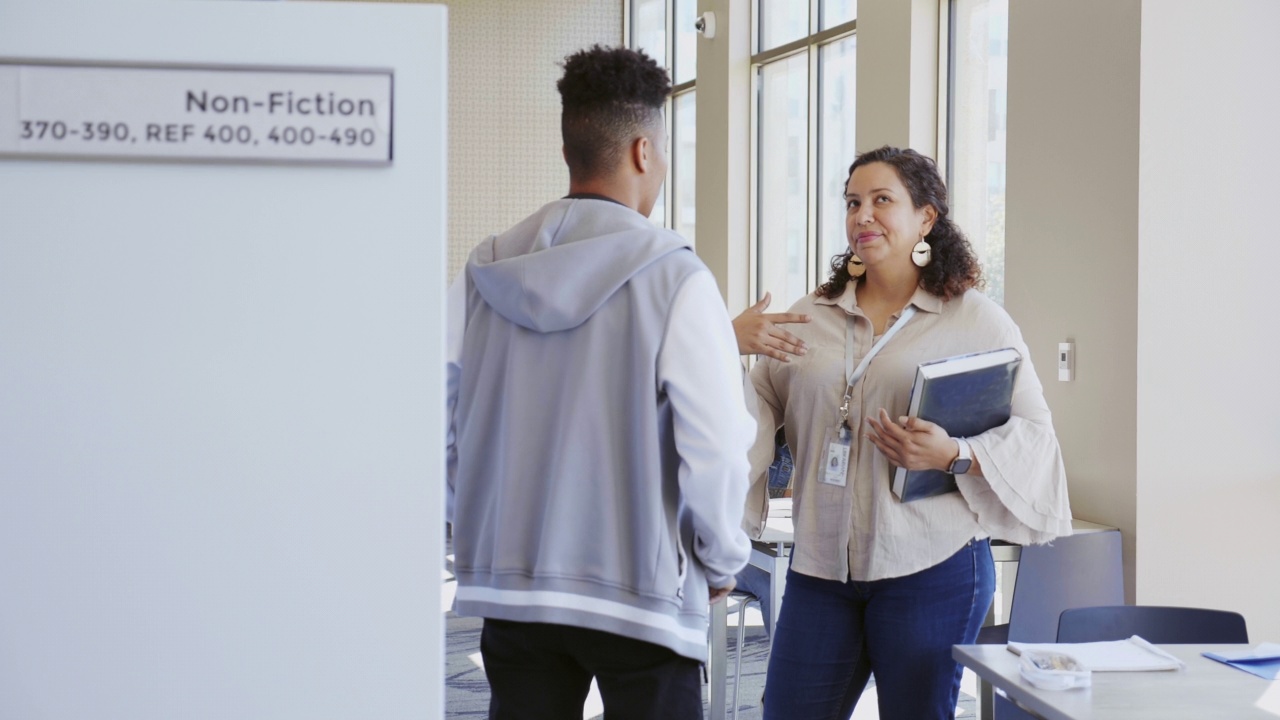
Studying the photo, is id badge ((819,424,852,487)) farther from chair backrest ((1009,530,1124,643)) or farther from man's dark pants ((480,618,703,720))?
chair backrest ((1009,530,1124,643))

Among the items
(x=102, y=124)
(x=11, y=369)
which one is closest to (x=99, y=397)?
(x=11, y=369)

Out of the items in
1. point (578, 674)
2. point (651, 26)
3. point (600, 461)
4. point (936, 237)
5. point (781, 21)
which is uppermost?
point (651, 26)

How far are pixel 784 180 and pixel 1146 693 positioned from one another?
19.3ft

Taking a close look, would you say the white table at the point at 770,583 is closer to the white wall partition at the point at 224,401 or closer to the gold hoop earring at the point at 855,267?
the gold hoop earring at the point at 855,267

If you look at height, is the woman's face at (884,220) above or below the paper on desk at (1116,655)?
above

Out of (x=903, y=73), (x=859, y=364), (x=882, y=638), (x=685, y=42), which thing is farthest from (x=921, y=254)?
(x=685, y=42)

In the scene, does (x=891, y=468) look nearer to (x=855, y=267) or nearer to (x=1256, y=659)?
(x=855, y=267)

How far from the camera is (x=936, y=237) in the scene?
238 cm

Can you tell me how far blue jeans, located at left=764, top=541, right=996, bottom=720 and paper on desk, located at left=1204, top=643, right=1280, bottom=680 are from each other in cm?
45

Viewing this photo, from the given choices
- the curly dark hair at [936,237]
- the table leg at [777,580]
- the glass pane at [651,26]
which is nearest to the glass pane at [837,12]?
the glass pane at [651,26]

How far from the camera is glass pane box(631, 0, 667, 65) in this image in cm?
931

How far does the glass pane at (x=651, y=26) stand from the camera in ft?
30.6

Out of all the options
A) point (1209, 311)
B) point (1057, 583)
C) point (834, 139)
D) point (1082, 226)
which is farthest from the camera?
point (834, 139)

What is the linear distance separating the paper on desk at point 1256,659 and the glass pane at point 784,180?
5.04 metres
